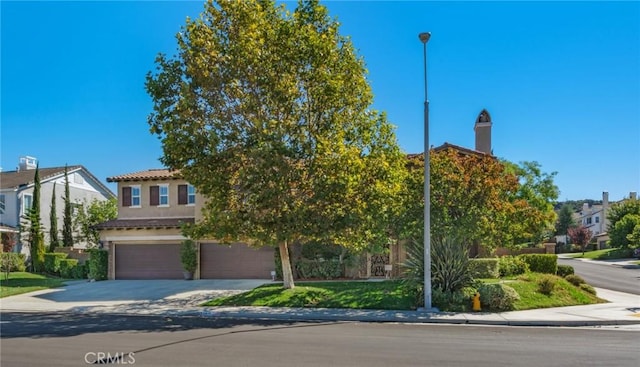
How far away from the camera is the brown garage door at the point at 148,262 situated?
96.9 ft

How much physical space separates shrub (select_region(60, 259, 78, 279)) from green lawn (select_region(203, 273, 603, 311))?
1691cm

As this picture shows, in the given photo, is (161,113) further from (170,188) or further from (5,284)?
(5,284)

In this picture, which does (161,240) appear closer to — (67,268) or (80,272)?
(80,272)

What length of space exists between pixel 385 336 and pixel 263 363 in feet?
13.3

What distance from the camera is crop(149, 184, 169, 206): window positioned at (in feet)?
99.9

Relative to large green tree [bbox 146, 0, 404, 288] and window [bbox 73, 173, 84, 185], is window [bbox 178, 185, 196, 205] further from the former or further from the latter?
window [bbox 73, 173, 84, 185]

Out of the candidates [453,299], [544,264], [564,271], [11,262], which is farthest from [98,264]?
[564,271]

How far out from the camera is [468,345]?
11000 millimetres

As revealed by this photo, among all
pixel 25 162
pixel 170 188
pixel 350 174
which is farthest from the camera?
pixel 25 162

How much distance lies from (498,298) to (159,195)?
70.1ft

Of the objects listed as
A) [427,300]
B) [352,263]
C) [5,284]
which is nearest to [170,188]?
[5,284]

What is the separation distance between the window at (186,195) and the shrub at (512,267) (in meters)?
17.7

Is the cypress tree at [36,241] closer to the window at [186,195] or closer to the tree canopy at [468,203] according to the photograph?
the window at [186,195]

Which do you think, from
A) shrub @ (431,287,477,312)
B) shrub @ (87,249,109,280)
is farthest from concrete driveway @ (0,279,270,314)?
shrub @ (431,287,477,312)
